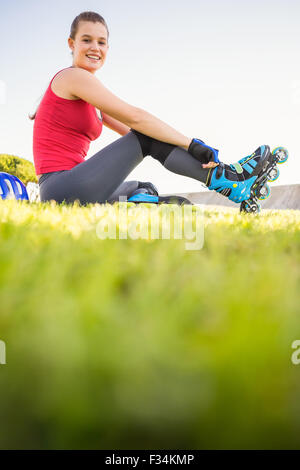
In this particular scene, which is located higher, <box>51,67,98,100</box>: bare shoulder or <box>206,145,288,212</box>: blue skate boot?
<box>51,67,98,100</box>: bare shoulder

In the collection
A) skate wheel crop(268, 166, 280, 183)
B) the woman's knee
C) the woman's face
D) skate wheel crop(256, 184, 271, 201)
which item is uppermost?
the woman's face

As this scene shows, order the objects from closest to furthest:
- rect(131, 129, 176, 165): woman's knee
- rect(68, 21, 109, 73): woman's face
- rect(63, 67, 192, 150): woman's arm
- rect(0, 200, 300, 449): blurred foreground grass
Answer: rect(0, 200, 300, 449): blurred foreground grass < rect(63, 67, 192, 150): woman's arm < rect(131, 129, 176, 165): woman's knee < rect(68, 21, 109, 73): woman's face

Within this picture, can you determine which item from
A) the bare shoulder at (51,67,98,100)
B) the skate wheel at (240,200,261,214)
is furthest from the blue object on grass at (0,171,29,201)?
the skate wheel at (240,200,261,214)

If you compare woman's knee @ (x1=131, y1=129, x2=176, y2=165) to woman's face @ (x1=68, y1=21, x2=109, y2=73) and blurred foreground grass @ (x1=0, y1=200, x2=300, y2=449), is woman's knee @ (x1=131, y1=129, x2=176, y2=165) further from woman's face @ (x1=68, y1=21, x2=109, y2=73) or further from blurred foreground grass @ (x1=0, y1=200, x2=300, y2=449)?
blurred foreground grass @ (x1=0, y1=200, x2=300, y2=449)

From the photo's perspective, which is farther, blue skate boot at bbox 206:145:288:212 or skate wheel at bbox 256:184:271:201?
skate wheel at bbox 256:184:271:201

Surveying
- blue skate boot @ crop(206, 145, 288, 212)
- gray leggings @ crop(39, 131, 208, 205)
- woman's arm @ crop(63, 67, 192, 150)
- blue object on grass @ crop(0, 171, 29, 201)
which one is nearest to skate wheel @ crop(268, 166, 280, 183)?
blue skate boot @ crop(206, 145, 288, 212)

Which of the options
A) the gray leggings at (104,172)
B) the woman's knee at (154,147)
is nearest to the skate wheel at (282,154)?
the gray leggings at (104,172)

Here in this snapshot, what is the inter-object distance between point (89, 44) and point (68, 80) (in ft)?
1.77

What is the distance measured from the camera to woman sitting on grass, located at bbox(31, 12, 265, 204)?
198 cm

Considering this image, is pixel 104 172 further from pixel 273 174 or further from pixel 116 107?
pixel 273 174

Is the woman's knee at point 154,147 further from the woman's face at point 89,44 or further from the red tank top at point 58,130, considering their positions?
the woman's face at point 89,44

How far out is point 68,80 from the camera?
1.98m

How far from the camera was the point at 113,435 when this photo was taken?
0.78 feet

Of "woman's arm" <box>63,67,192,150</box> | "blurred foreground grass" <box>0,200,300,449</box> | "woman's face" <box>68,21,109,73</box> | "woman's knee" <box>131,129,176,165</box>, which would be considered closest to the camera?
"blurred foreground grass" <box>0,200,300,449</box>
